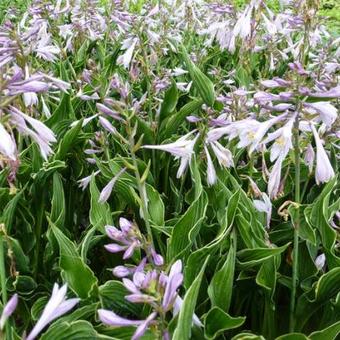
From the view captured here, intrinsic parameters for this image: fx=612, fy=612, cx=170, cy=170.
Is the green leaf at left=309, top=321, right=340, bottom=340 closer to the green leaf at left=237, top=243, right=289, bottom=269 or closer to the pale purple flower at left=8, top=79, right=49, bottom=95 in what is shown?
the green leaf at left=237, top=243, right=289, bottom=269

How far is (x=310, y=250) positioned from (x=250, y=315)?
26 centimetres

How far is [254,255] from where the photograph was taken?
157cm

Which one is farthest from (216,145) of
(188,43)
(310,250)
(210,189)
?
(188,43)

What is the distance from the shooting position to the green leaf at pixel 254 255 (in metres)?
1.49

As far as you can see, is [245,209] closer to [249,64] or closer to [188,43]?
[249,64]

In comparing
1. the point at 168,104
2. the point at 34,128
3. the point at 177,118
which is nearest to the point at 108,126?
the point at 34,128

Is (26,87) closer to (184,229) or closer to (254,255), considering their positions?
(184,229)

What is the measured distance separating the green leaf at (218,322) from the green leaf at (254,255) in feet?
0.71

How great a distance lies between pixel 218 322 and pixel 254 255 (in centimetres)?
26

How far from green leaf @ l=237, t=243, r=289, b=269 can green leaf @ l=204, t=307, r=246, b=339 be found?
0.71 ft

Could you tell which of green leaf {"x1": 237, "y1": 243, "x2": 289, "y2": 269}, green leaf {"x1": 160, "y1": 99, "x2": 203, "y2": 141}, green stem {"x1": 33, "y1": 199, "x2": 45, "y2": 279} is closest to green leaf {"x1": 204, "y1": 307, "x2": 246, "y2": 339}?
green leaf {"x1": 237, "y1": 243, "x2": 289, "y2": 269}

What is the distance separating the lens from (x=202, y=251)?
1461 mm

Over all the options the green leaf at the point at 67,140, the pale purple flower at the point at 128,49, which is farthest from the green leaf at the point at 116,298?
the pale purple flower at the point at 128,49

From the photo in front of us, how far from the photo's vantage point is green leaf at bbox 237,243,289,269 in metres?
1.49
